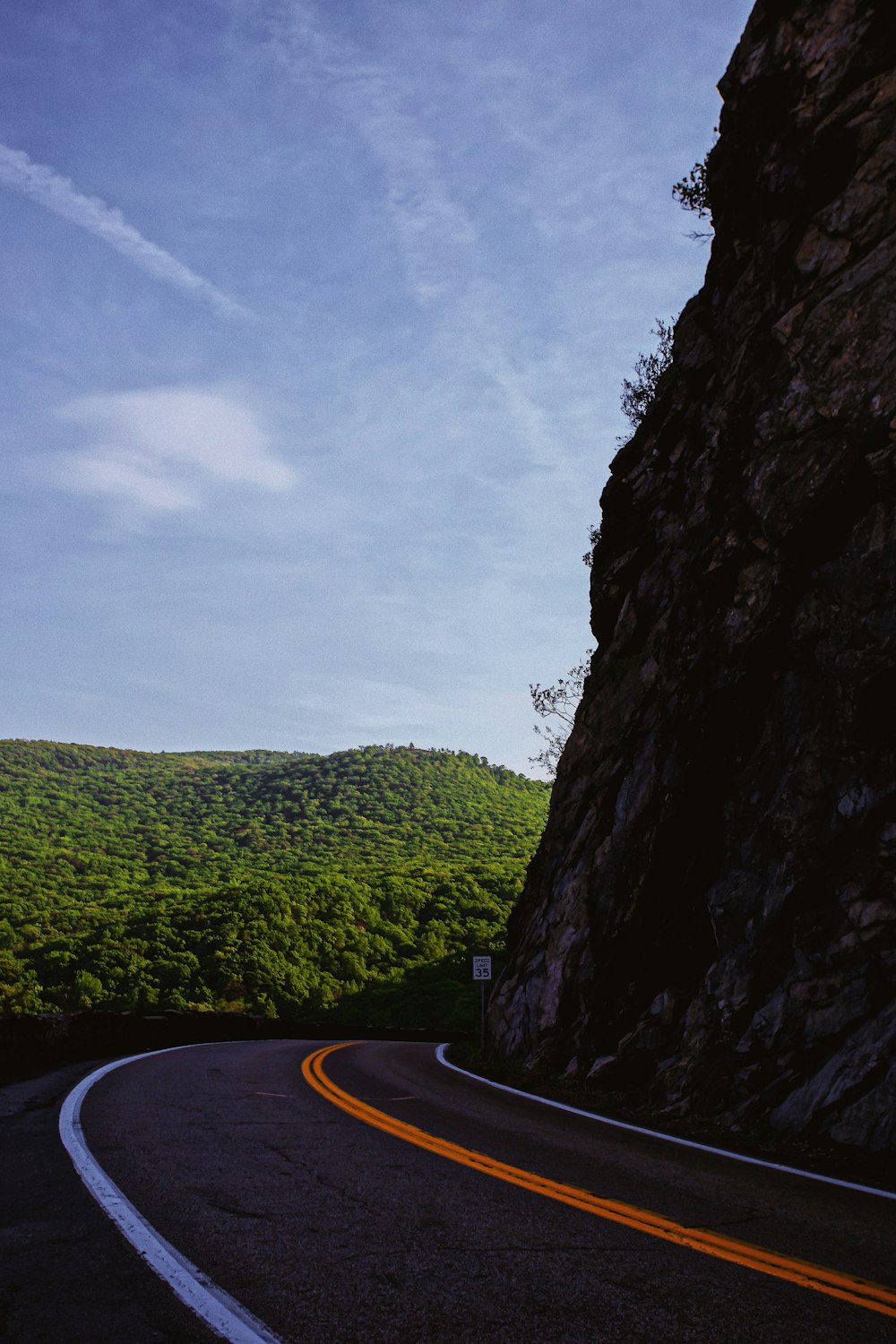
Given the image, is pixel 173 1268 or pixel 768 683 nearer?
pixel 173 1268

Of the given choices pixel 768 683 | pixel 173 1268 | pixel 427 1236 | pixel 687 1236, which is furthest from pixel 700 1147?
pixel 768 683

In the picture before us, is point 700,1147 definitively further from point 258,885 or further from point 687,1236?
point 258,885

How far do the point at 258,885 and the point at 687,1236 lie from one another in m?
84.1

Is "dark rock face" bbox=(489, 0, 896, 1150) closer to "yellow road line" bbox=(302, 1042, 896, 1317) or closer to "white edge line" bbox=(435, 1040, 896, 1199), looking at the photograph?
"white edge line" bbox=(435, 1040, 896, 1199)

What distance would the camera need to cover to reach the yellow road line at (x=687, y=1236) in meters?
4.32

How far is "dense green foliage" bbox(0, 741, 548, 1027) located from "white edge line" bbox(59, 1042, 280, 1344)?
4792cm

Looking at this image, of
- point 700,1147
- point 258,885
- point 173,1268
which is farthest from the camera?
point 258,885

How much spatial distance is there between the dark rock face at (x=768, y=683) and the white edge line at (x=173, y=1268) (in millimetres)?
6890

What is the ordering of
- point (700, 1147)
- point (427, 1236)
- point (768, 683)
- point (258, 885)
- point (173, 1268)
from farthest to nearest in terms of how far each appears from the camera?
point (258, 885), point (768, 683), point (700, 1147), point (427, 1236), point (173, 1268)

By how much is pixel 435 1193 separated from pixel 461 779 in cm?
17340

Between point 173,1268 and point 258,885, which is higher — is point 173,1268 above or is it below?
below

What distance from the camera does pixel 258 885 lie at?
84562 millimetres

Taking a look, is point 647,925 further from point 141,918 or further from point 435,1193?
point 141,918

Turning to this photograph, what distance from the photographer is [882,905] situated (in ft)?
33.0
